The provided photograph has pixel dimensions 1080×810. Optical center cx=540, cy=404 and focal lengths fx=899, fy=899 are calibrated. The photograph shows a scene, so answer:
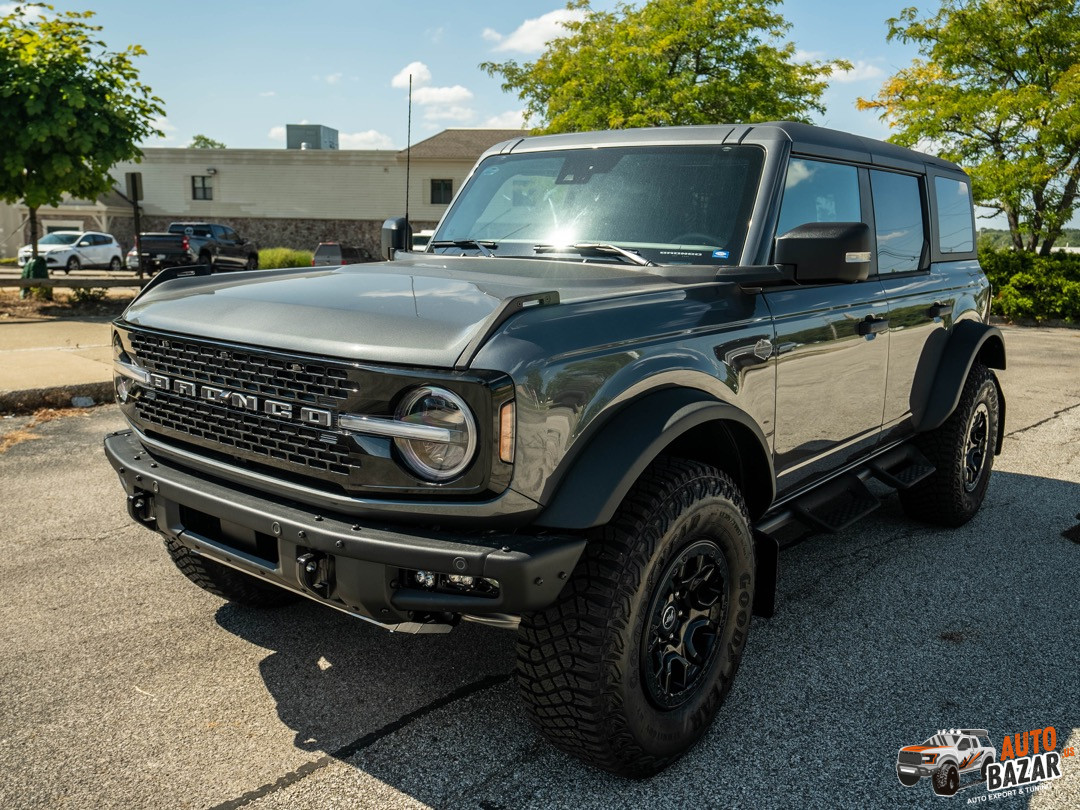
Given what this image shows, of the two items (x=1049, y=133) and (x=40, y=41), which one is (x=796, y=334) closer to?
(x=40, y=41)

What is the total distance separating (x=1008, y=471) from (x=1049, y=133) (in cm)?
1549

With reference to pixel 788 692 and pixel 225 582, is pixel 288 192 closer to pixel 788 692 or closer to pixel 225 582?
pixel 225 582

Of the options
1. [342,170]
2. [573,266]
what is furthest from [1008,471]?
[342,170]

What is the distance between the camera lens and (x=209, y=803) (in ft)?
8.23

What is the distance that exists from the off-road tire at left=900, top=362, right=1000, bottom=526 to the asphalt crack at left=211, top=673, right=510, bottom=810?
282cm

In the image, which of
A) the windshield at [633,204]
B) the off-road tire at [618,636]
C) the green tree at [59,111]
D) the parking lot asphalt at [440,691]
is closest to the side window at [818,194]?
the windshield at [633,204]

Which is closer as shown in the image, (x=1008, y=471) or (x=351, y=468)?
(x=351, y=468)

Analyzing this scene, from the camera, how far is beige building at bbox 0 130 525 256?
→ 42375mm

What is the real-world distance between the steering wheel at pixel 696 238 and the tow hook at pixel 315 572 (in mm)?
1814

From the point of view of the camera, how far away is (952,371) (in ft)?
15.3

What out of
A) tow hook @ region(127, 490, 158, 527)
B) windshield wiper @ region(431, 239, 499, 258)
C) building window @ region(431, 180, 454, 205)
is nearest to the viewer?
tow hook @ region(127, 490, 158, 527)

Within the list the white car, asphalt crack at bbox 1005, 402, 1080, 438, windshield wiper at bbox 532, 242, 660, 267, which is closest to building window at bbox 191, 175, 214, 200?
the white car

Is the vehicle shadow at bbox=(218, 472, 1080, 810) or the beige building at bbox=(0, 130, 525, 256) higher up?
the beige building at bbox=(0, 130, 525, 256)

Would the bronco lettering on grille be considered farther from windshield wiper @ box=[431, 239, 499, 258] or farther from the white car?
the white car
